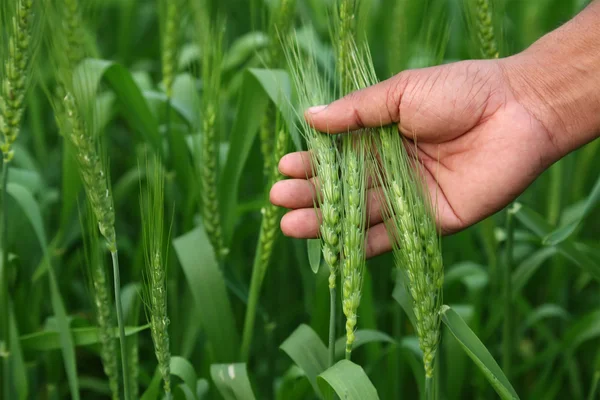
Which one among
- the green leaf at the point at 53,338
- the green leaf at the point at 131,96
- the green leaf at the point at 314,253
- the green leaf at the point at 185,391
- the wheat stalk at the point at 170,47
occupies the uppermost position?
the wheat stalk at the point at 170,47

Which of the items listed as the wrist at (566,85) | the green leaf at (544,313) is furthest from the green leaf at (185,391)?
the green leaf at (544,313)

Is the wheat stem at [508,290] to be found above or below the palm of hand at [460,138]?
below

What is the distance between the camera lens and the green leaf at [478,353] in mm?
1104

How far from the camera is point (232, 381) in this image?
1.35 metres

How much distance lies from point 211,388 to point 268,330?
19 centimetres

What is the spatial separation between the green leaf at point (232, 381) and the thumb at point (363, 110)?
44 cm

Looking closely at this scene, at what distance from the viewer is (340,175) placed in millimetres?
1312

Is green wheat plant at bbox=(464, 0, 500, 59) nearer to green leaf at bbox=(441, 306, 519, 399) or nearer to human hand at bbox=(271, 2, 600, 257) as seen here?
human hand at bbox=(271, 2, 600, 257)

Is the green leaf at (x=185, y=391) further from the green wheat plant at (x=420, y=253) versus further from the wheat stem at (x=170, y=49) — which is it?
the wheat stem at (x=170, y=49)

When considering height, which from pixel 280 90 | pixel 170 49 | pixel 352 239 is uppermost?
pixel 170 49

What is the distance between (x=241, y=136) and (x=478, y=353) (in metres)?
0.69

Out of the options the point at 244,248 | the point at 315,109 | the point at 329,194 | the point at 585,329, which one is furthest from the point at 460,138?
the point at 244,248

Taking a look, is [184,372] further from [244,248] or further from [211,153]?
[244,248]

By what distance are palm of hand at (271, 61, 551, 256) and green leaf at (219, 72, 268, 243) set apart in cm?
21
